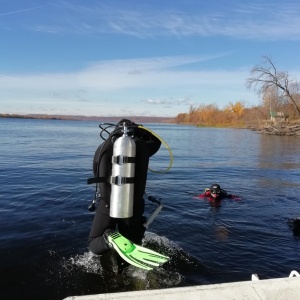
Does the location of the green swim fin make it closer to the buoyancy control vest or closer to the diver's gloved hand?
the diver's gloved hand

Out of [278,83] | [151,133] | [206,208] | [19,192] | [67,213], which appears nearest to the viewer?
[151,133]

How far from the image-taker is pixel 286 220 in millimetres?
8727

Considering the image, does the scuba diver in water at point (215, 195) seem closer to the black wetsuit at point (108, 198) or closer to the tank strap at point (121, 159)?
the black wetsuit at point (108, 198)

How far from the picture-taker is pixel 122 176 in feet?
14.0

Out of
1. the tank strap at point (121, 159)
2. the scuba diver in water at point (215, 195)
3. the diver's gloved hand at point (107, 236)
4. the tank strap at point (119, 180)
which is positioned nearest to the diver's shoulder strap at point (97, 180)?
the tank strap at point (119, 180)

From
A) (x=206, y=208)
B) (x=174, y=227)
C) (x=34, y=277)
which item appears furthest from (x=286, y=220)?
(x=34, y=277)

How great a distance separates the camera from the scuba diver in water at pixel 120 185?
423cm

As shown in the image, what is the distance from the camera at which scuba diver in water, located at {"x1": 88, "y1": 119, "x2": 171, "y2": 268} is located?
13.9ft

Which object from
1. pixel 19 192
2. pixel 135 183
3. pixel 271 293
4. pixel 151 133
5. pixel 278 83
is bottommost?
pixel 19 192

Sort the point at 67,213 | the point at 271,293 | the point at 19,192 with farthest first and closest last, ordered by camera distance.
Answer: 1. the point at 19,192
2. the point at 67,213
3. the point at 271,293

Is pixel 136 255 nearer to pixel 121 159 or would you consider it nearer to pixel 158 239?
pixel 121 159

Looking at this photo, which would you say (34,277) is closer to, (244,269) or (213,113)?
A: (244,269)

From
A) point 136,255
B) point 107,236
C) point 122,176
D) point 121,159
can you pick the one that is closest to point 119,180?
point 122,176

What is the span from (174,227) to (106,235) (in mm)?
3808
